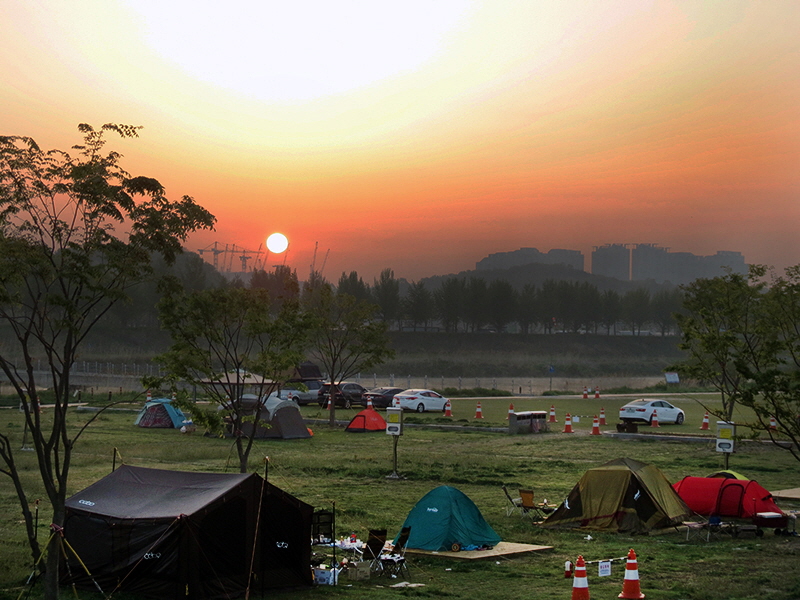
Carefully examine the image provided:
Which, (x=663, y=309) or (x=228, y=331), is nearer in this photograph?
(x=228, y=331)

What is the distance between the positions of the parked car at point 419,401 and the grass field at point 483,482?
1.65m

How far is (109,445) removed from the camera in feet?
110

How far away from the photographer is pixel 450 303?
15688 cm

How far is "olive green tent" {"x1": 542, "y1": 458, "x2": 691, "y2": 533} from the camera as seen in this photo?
18.7m

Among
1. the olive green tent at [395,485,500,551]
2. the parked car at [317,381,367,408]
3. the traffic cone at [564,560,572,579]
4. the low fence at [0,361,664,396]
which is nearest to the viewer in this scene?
the traffic cone at [564,560,572,579]

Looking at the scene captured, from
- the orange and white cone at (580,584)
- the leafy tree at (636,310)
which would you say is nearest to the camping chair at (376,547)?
the orange and white cone at (580,584)

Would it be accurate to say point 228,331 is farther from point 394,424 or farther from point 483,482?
point 483,482

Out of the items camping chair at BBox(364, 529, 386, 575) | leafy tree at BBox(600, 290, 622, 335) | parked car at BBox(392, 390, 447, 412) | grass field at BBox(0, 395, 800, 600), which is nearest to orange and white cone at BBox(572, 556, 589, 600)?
grass field at BBox(0, 395, 800, 600)

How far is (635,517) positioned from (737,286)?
18.0 metres

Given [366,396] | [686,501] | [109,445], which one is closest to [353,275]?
[366,396]

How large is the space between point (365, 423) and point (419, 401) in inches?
384

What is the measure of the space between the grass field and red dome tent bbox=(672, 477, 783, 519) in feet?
4.14

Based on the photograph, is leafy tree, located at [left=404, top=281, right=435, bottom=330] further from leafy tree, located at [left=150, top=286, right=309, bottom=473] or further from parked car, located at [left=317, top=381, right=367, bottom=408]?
leafy tree, located at [left=150, top=286, right=309, bottom=473]

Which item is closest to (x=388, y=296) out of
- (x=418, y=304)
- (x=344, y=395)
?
(x=418, y=304)
